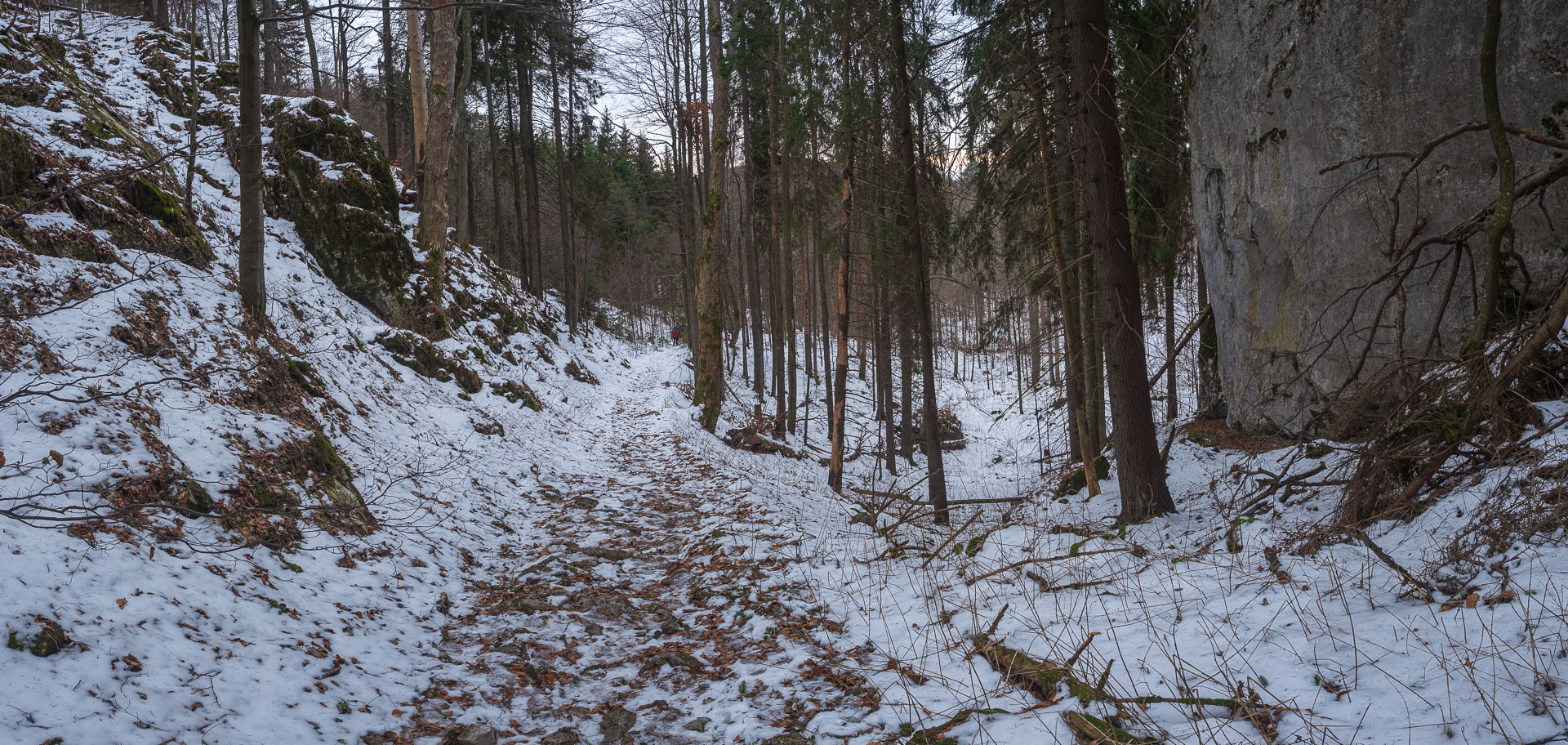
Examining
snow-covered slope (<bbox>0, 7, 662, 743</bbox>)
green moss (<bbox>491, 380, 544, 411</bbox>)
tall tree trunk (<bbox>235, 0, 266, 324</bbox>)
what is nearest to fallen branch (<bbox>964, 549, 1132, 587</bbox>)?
snow-covered slope (<bbox>0, 7, 662, 743</bbox>)

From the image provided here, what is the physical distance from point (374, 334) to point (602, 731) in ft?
32.3

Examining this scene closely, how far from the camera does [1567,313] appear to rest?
148 inches

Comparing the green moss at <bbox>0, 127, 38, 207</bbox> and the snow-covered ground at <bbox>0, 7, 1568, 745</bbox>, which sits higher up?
the green moss at <bbox>0, 127, 38, 207</bbox>

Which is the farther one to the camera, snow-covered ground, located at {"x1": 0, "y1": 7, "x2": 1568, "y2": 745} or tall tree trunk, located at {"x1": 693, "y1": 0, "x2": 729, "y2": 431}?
tall tree trunk, located at {"x1": 693, "y1": 0, "x2": 729, "y2": 431}

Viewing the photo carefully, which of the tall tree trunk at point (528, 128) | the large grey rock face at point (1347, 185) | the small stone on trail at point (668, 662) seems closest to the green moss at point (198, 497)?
the small stone on trail at point (668, 662)

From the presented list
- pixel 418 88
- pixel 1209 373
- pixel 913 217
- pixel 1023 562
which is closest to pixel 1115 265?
pixel 913 217

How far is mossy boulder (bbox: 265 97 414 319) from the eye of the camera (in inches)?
470

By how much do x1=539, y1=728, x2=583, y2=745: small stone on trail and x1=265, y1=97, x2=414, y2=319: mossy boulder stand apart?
11.2 metres

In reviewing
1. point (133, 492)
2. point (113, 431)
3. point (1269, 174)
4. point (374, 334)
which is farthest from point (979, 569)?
point (374, 334)

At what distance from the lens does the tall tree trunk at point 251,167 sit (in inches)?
288

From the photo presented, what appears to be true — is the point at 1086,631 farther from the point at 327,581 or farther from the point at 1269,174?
the point at 1269,174

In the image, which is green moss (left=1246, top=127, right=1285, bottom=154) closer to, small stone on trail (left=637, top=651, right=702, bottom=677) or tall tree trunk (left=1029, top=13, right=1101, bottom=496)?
tall tree trunk (left=1029, top=13, right=1101, bottom=496)

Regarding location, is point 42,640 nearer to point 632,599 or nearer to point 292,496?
point 292,496

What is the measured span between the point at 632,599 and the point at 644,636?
0.79 metres
